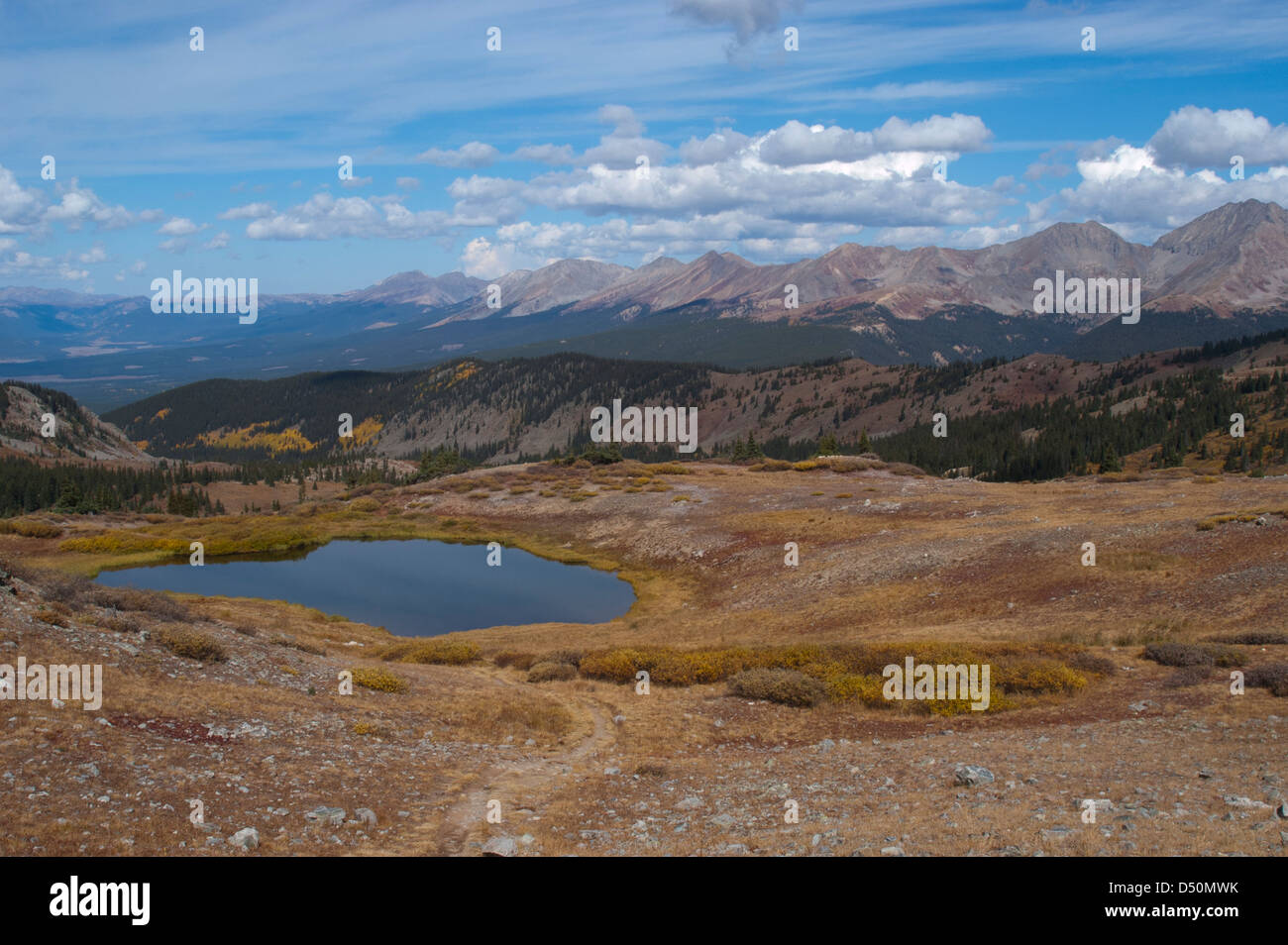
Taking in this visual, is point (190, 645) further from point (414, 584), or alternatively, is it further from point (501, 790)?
point (414, 584)

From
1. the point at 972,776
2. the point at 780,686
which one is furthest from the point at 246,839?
the point at 780,686

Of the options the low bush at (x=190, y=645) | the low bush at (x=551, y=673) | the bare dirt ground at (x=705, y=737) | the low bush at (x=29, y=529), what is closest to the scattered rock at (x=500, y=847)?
the bare dirt ground at (x=705, y=737)

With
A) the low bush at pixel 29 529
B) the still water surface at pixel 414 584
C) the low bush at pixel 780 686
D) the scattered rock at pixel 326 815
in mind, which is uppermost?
the scattered rock at pixel 326 815

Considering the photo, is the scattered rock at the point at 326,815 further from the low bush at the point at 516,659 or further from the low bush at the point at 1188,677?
the low bush at the point at 1188,677

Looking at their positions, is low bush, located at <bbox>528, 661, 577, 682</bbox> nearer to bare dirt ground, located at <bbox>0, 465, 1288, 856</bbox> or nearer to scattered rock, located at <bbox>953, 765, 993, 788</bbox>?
bare dirt ground, located at <bbox>0, 465, 1288, 856</bbox>

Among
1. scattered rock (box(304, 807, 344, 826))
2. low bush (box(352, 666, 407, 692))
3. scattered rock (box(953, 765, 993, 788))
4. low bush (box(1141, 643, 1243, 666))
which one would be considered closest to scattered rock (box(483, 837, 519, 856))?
scattered rock (box(304, 807, 344, 826))

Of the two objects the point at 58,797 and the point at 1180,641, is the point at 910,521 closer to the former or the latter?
the point at 1180,641
